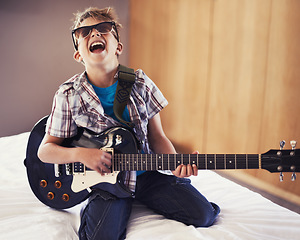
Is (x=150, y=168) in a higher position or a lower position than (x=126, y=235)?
higher

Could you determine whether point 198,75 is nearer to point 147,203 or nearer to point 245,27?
point 245,27

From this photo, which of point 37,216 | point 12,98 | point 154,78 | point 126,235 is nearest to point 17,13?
point 12,98

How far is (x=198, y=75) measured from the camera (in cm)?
217

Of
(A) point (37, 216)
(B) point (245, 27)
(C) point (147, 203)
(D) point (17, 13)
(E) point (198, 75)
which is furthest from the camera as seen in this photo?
(D) point (17, 13)

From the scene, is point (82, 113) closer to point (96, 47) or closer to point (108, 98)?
point (108, 98)

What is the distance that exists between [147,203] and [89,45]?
66 centimetres

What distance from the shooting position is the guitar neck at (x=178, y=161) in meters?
0.96

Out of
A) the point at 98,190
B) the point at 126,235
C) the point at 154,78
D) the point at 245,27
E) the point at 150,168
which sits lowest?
the point at 126,235

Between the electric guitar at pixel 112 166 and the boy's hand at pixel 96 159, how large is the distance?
1.0 inches

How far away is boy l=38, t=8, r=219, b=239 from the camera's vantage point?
1056 millimetres

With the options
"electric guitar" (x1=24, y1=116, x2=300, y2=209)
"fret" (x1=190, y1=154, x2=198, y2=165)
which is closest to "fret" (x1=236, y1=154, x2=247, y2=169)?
"electric guitar" (x1=24, y1=116, x2=300, y2=209)

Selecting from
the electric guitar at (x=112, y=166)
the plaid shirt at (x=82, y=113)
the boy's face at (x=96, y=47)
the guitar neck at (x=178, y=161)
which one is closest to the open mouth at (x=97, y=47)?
the boy's face at (x=96, y=47)

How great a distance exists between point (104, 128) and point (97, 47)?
1.06ft

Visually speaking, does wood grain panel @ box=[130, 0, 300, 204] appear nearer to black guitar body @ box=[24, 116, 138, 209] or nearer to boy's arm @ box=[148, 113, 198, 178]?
boy's arm @ box=[148, 113, 198, 178]
